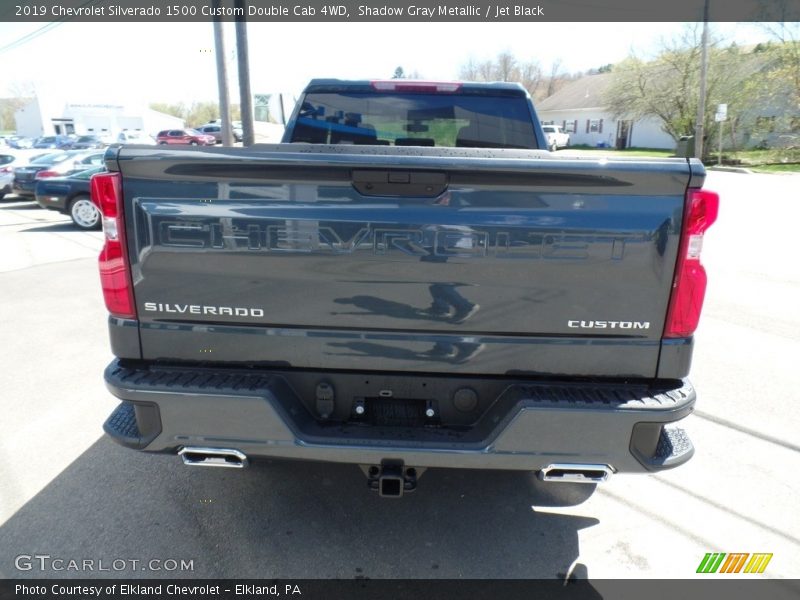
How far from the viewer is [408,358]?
2.37m

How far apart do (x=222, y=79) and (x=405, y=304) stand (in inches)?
445

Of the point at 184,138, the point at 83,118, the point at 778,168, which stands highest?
the point at 83,118

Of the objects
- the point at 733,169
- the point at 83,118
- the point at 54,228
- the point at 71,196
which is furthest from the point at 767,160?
the point at 83,118

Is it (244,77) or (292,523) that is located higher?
(244,77)

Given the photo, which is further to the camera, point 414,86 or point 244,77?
point 244,77

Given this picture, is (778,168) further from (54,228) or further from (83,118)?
(83,118)

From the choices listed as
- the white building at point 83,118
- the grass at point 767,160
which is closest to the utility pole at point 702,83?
the grass at point 767,160

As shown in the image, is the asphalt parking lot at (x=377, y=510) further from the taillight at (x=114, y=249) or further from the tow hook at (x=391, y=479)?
the taillight at (x=114, y=249)

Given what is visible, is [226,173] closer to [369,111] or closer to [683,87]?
[369,111]

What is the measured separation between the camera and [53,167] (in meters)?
14.2

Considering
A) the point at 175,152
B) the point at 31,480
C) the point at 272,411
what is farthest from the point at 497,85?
the point at 31,480

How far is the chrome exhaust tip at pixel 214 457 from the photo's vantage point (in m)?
2.37

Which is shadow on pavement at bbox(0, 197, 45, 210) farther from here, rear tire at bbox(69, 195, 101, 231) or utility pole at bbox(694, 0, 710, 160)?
utility pole at bbox(694, 0, 710, 160)

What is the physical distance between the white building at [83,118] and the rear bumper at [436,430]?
223 ft
